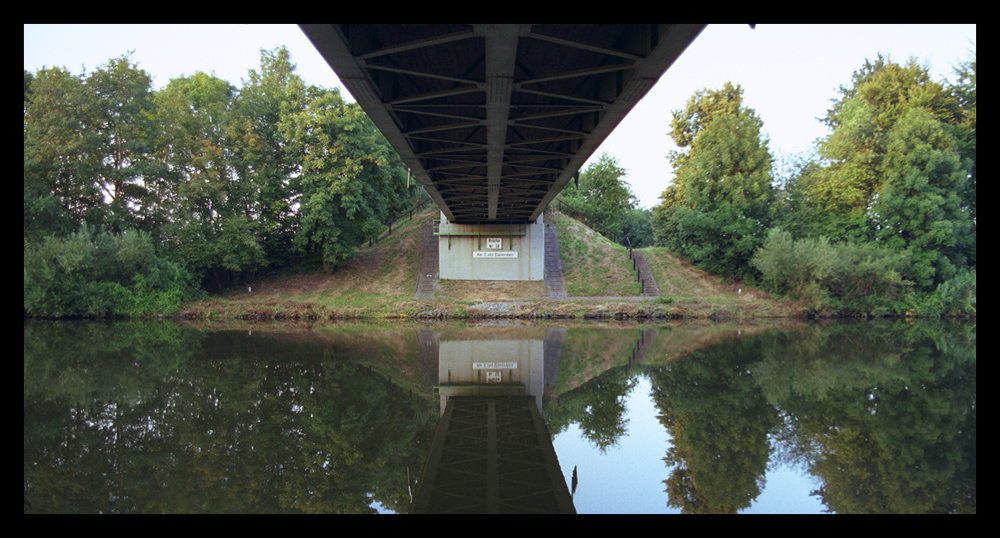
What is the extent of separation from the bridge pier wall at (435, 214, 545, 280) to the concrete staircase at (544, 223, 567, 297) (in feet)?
2.40

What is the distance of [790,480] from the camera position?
534 cm

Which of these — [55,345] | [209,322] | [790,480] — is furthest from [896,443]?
[209,322]

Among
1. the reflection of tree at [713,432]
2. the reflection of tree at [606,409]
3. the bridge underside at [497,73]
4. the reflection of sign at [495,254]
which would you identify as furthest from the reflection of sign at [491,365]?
the reflection of sign at [495,254]

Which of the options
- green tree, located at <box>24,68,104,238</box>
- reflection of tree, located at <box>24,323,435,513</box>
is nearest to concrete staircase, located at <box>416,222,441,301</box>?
reflection of tree, located at <box>24,323,435,513</box>

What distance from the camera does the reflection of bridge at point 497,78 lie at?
255 inches

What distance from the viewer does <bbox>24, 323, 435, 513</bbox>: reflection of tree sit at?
4844 millimetres

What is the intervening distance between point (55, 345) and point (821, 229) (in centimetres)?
3503

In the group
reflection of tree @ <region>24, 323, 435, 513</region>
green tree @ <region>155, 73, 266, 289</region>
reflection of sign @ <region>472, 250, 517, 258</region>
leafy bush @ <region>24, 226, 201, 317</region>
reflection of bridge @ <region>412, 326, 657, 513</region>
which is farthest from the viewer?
reflection of sign @ <region>472, 250, 517, 258</region>

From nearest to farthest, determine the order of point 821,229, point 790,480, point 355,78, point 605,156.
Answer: point 790,480 < point 355,78 < point 821,229 < point 605,156

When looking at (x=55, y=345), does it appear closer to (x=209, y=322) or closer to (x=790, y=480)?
(x=209, y=322)

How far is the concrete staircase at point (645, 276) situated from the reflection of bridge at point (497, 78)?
566 inches

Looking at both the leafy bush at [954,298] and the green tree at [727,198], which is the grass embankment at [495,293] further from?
the leafy bush at [954,298]

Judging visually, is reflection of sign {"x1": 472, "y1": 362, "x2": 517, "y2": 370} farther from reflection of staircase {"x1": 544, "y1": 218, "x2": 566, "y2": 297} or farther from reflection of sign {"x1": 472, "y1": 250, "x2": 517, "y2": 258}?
reflection of sign {"x1": 472, "y1": 250, "x2": 517, "y2": 258}

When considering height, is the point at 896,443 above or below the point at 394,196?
below
